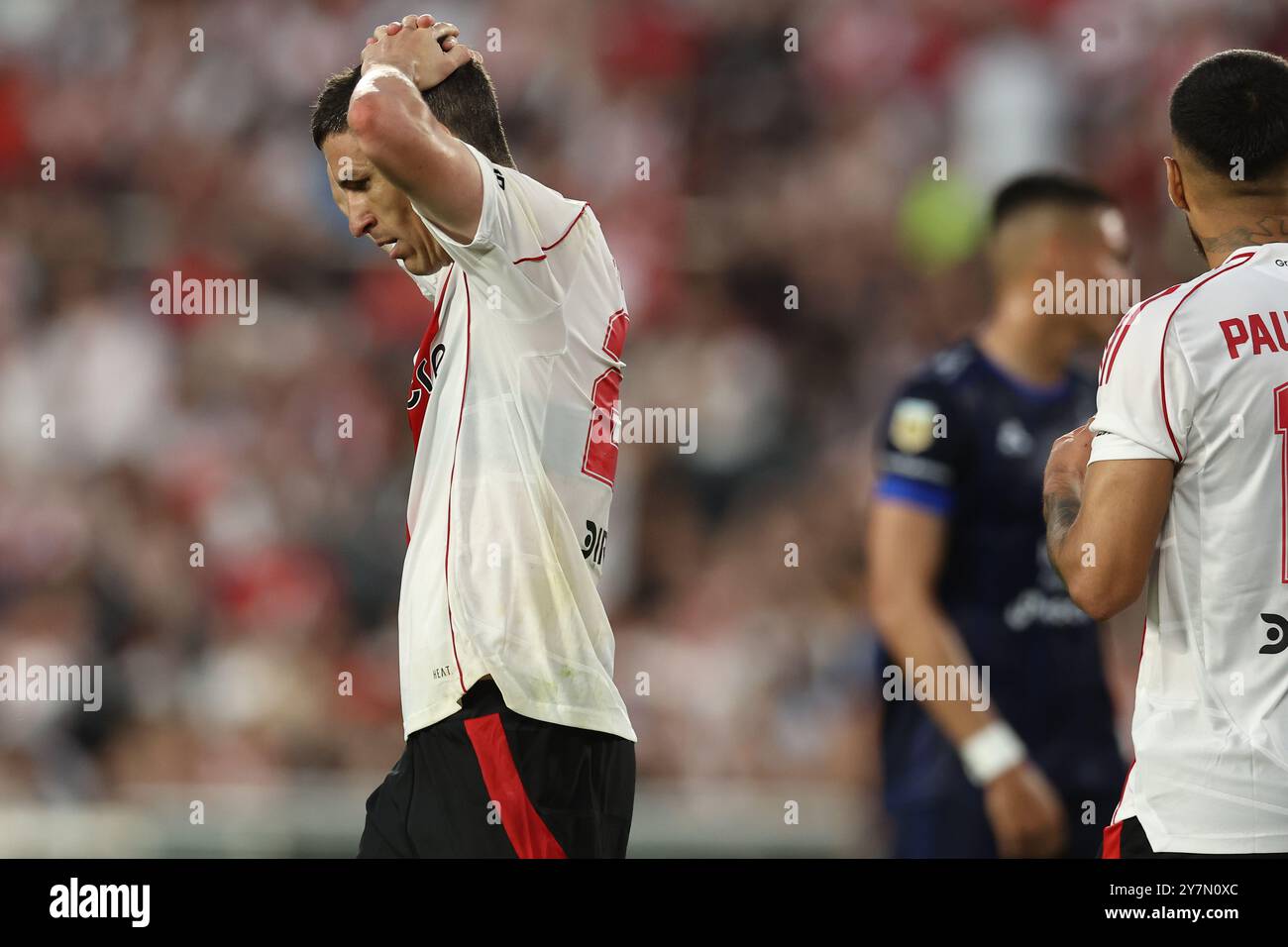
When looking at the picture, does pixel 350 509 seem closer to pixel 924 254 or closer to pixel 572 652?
pixel 924 254

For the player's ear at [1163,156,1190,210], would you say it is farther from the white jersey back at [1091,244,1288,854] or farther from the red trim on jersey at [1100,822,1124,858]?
the red trim on jersey at [1100,822,1124,858]

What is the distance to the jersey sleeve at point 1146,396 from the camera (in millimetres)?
2525

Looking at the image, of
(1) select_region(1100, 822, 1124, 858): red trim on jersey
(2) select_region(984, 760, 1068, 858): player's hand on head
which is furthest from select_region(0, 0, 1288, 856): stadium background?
(1) select_region(1100, 822, 1124, 858): red trim on jersey

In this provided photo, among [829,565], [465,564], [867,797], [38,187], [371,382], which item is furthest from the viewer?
[38,187]

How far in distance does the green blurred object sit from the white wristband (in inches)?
98.3

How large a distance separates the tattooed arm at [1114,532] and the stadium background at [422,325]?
3.37 metres

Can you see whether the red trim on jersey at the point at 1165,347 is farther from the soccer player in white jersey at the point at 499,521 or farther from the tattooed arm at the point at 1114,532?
the soccer player in white jersey at the point at 499,521

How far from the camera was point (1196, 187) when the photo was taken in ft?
8.95

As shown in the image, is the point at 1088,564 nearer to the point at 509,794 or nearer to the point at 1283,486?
the point at 1283,486

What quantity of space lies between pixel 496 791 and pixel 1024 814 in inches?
101

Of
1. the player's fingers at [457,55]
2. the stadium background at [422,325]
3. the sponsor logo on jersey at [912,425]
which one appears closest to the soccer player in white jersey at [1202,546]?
the player's fingers at [457,55]

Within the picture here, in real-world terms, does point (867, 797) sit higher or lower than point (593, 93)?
lower
